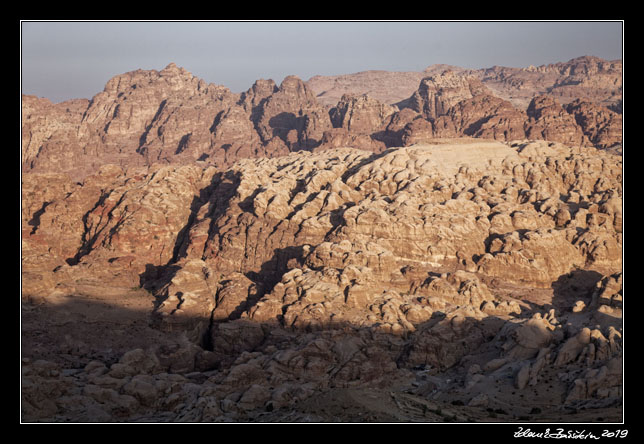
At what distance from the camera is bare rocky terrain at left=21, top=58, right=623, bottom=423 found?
51656mm

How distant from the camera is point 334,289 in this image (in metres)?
71.9

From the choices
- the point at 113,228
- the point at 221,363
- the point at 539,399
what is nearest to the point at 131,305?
the point at 221,363

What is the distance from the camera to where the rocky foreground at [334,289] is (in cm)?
5172

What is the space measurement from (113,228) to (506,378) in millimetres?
58498

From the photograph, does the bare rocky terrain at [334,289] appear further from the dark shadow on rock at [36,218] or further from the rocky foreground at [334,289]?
the dark shadow on rock at [36,218]

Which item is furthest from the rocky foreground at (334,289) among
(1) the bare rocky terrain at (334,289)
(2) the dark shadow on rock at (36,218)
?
(2) the dark shadow on rock at (36,218)

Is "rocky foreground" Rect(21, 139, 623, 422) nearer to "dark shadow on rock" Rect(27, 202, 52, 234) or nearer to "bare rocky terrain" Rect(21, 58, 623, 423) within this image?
"bare rocky terrain" Rect(21, 58, 623, 423)

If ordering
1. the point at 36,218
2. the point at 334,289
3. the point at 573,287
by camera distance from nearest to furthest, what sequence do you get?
the point at 334,289
the point at 573,287
the point at 36,218

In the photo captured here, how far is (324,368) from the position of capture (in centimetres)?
5809

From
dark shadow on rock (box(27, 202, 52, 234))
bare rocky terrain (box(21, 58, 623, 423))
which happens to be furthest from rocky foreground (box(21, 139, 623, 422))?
dark shadow on rock (box(27, 202, 52, 234))

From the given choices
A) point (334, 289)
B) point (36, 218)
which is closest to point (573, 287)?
point (334, 289)

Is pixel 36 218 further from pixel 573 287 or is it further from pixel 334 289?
pixel 573 287

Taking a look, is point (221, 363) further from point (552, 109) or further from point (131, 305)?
point (552, 109)

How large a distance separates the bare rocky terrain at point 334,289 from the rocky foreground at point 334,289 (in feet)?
0.75
